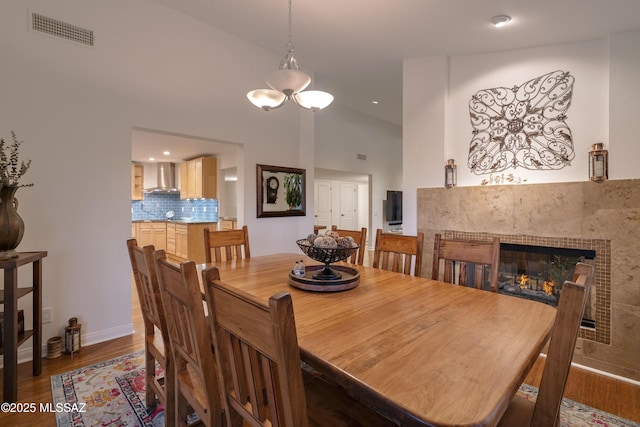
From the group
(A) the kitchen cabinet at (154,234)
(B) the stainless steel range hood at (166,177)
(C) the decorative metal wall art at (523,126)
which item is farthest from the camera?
(B) the stainless steel range hood at (166,177)

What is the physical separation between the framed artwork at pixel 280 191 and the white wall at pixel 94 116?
796mm

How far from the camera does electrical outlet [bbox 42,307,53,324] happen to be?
240 centimetres

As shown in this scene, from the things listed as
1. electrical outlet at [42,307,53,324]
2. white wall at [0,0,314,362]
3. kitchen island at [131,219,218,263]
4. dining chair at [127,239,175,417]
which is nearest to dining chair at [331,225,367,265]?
dining chair at [127,239,175,417]

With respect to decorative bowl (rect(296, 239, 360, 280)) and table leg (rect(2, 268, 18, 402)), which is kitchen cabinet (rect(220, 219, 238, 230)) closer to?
table leg (rect(2, 268, 18, 402))

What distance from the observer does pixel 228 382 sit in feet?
3.29

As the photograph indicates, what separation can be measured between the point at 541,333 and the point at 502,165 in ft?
8.57

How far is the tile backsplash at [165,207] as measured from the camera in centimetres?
731

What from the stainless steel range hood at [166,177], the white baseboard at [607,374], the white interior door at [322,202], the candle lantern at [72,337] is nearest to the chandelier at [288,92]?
the candle lantern at [72,337]

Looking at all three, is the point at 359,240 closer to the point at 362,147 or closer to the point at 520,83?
the point at 520,83

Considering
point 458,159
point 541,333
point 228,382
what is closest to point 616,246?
point 458,159

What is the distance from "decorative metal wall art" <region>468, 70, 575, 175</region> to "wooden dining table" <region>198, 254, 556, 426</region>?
7.24 ft

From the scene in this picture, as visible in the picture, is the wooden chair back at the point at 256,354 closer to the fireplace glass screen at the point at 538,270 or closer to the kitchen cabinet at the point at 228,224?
the fireplace glass screen at the point at 538,270

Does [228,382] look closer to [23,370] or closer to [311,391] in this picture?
[311,391]

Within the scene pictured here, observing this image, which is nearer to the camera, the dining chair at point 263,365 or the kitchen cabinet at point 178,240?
the dining chair at point 263,365
